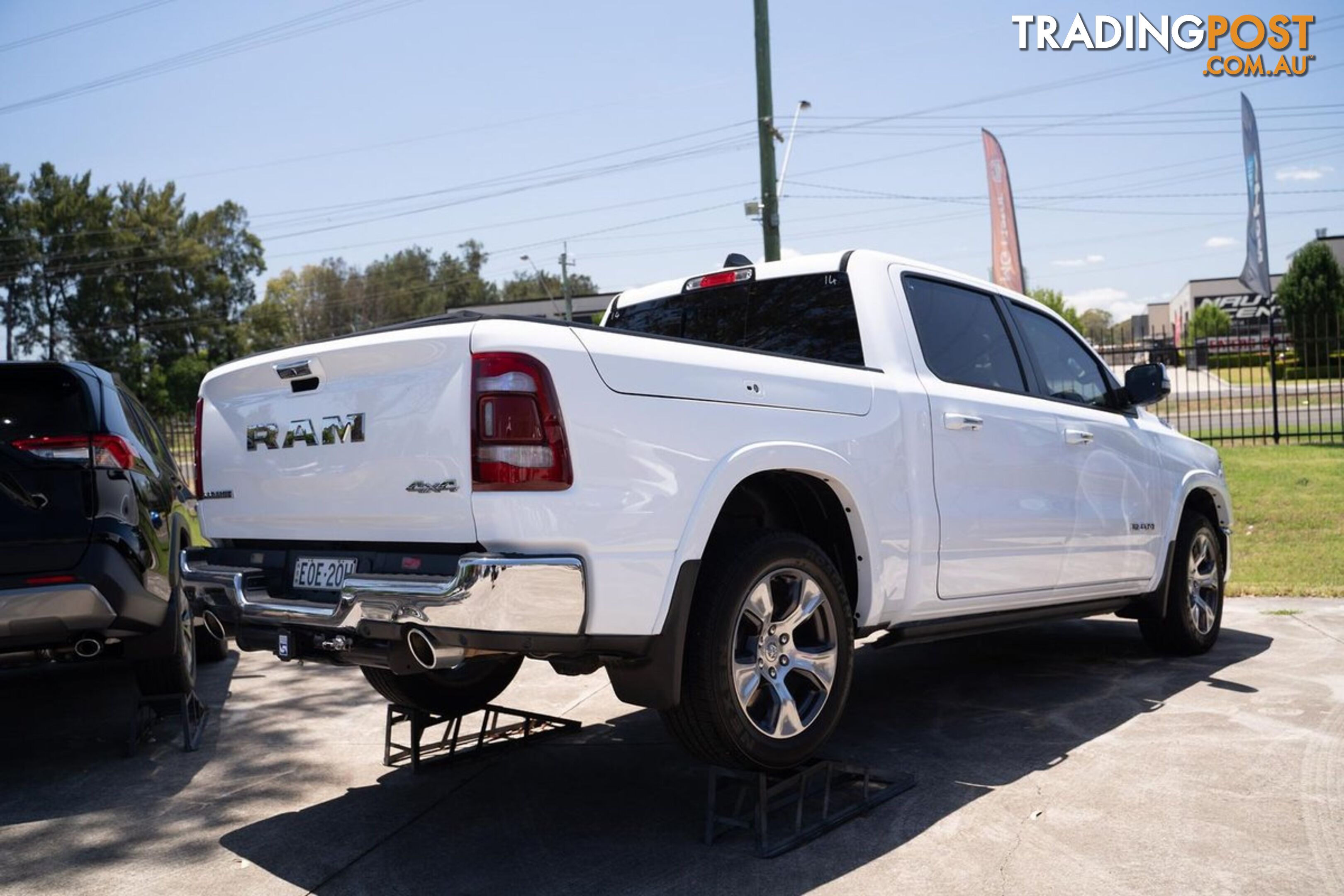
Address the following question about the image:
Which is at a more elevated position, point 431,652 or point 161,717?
point 431,652

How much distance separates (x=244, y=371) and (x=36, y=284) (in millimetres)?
69739

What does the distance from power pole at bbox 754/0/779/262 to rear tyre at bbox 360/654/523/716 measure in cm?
1137

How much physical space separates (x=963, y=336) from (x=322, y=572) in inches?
116

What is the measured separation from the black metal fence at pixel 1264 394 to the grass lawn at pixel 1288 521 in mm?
1117

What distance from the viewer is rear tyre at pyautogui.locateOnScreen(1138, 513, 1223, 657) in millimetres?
6273


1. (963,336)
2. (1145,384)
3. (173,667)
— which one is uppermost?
(963,336)

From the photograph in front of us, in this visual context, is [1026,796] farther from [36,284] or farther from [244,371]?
[36,284]

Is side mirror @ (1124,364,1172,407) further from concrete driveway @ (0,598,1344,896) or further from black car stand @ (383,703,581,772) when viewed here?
black car stand @ (383,703,581,772)

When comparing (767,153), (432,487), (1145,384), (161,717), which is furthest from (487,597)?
(767,153)

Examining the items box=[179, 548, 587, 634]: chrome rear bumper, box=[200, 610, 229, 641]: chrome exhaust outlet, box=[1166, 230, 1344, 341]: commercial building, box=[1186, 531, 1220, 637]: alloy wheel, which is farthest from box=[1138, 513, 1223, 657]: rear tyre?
box=[1166, 230, 1344, 341]: commercial building

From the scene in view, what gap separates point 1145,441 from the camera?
6.07 m

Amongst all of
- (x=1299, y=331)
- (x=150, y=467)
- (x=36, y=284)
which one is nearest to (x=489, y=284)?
(x=36, y=284)

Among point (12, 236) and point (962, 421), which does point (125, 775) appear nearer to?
point (962, 421)

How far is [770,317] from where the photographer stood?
16.1ft
